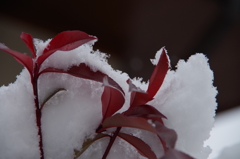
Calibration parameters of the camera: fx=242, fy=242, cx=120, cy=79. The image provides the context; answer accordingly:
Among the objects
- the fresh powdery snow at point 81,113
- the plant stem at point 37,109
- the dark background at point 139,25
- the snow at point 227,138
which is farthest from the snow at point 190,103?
the dark background at point 139,25

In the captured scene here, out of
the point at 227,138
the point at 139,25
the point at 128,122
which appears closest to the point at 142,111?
the point at 128,122

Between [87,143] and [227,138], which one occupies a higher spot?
[227,138]

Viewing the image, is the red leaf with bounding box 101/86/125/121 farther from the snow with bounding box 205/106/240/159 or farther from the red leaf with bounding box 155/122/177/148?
the snow with bounding box 205/106/240/159

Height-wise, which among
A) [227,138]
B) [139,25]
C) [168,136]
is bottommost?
[168,136]

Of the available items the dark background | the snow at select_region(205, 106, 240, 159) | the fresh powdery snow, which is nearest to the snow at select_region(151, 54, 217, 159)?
the fresh powdery snow

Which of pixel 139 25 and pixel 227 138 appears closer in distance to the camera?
pixel 227 138

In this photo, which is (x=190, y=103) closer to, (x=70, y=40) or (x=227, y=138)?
(x=70, y=40)
